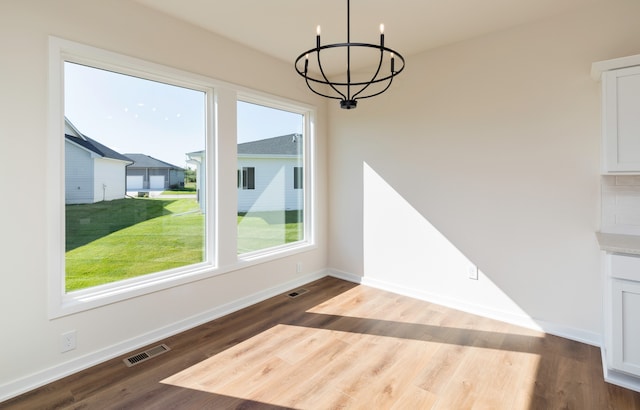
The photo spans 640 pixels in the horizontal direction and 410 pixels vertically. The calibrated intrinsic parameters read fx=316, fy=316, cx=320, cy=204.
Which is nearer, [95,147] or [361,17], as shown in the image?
[95,147]

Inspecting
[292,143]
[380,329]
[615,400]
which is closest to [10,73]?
A: [292,143]

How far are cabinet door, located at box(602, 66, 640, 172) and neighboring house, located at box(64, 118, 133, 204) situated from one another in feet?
12.6

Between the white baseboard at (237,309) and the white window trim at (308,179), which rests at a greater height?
the white window trim at (308,179)

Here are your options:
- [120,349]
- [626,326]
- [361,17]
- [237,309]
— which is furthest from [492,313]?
[120,349]

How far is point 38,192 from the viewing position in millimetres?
2193

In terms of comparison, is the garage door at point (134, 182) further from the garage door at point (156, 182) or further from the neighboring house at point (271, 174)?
the neighboring house at point (271, 174)

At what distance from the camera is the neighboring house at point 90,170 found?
96.2 inches

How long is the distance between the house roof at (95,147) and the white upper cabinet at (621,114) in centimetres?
386

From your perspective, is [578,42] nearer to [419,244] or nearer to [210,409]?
[419,244]

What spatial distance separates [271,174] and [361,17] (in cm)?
205

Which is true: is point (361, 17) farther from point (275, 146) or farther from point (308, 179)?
point (308, 179)

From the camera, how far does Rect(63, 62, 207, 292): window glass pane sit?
2.49 m

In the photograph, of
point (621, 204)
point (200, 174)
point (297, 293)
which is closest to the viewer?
point (621, 204)

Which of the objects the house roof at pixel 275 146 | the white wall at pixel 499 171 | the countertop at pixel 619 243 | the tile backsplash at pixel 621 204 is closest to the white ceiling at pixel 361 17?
the white wall at pixel 499 171
